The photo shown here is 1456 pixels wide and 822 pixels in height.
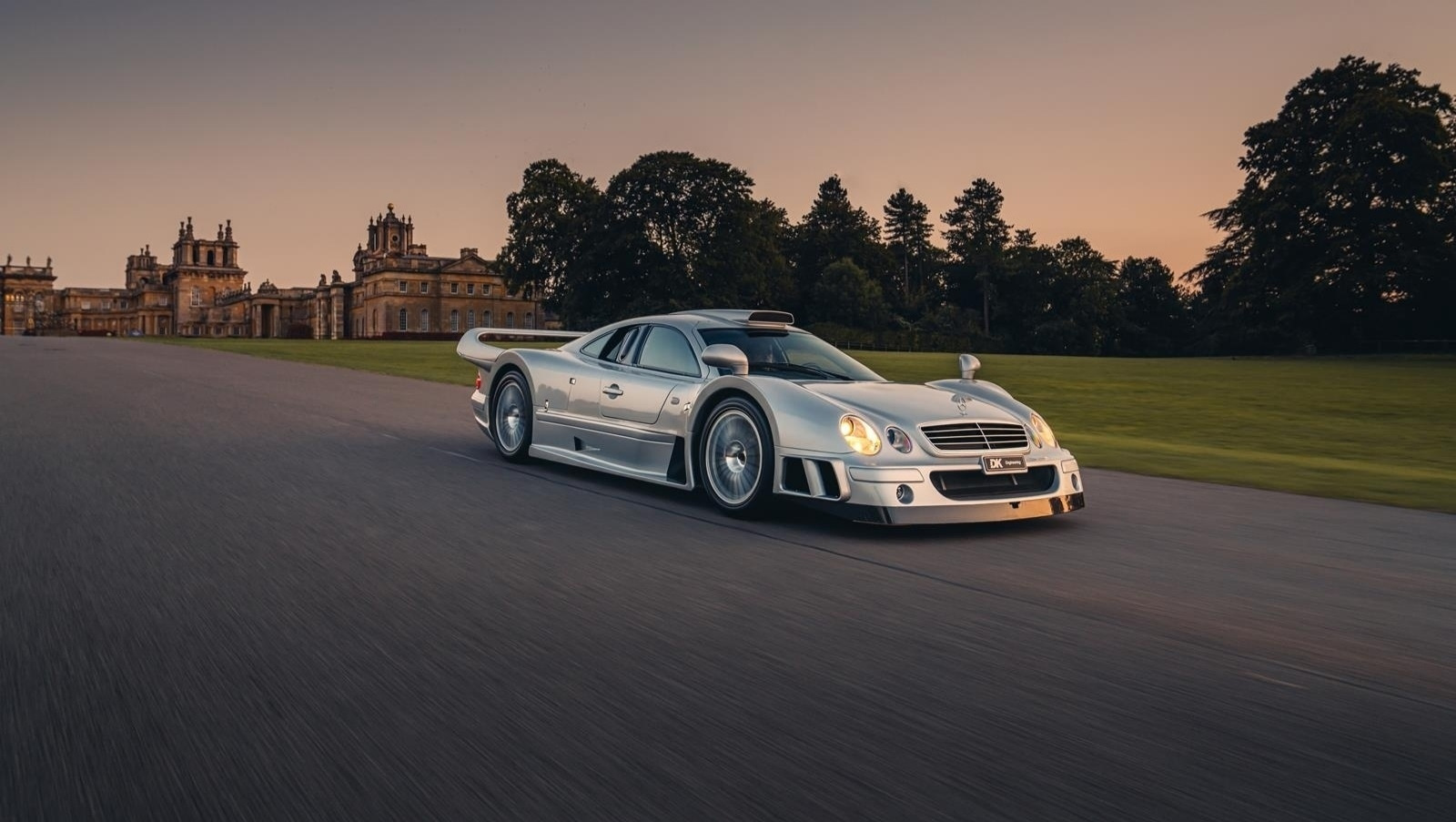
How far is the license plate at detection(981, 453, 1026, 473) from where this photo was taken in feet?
21.8

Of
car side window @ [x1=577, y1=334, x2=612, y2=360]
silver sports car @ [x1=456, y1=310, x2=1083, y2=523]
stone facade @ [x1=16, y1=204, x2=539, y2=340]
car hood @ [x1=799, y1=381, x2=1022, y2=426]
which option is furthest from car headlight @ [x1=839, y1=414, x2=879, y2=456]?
stone facade @ [x1=16, y1=204, x2=539, y2=340]

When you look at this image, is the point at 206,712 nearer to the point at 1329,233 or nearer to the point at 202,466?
the point at 202,466

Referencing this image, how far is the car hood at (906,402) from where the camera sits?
6738 mm

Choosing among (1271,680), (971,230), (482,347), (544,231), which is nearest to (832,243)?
A: (971,230)

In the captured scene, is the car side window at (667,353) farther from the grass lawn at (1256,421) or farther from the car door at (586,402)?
the grass lawn at (1256,421)

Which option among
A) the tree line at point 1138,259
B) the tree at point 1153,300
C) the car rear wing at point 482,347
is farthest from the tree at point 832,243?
the car rear wing at point 482,347

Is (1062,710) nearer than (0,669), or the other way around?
(1062,710)

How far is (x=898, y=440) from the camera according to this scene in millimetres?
6523

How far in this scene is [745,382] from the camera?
716 cm

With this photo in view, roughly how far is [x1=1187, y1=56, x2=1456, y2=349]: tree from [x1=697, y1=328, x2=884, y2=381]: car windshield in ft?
181

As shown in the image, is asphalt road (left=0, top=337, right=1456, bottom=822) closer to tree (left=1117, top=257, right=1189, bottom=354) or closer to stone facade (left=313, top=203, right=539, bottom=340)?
tree (left=1117, top=257, right=1189, bottom=354)

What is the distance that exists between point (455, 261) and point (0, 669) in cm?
13099

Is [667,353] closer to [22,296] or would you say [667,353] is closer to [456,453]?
[456,453]

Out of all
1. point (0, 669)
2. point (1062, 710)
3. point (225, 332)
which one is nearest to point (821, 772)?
point (1062, 710)
